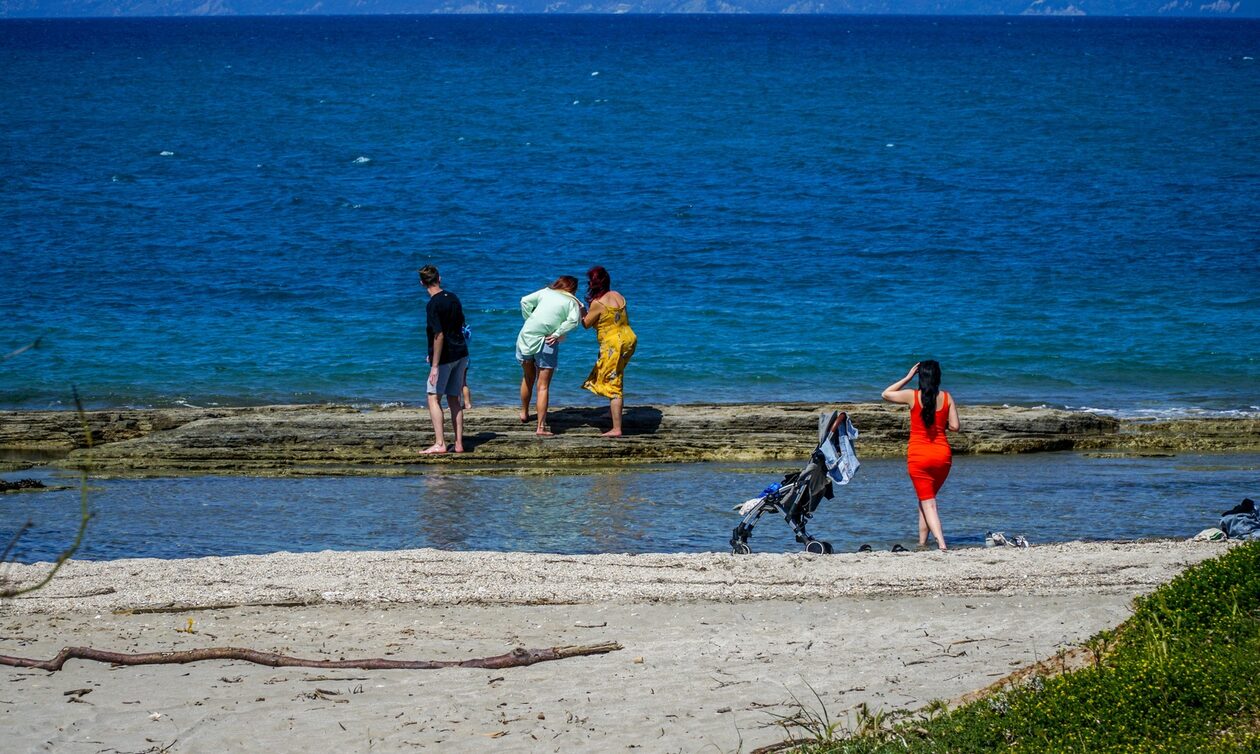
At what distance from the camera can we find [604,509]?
1092 centimetres

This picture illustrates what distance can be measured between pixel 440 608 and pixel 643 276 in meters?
17.4

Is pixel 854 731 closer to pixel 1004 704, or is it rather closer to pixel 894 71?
pixel 1004 704

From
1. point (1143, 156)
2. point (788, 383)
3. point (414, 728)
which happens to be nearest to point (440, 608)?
point (414, 728)

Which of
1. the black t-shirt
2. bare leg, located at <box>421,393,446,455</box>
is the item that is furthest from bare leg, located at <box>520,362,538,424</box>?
bare leg, located at <box>421,393,446,455</box>

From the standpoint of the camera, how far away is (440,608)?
25.3ft

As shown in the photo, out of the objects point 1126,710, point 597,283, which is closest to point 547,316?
point 597,283

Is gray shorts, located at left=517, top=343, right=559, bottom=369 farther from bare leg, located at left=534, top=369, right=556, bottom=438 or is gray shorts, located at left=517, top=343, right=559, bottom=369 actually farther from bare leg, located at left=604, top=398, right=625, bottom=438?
bare leg, located at left=604, top=398, right=625, bottom=438

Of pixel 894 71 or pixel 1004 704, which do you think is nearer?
pixel 1004 704

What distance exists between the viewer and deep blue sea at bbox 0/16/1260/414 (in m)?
18.5

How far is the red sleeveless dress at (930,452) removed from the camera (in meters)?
9.19

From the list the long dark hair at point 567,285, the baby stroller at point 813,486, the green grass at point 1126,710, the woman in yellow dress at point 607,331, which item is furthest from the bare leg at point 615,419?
the green grass at point 1126,710

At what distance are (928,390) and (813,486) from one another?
1010 millimetres

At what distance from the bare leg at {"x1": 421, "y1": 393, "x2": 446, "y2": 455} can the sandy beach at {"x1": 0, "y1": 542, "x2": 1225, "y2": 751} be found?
369 cm

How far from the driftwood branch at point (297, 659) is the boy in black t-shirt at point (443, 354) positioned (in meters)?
5.40
